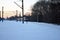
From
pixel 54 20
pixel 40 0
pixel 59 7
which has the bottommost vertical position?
pixel 54 20

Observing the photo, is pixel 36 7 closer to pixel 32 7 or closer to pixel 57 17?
pixel 32 7

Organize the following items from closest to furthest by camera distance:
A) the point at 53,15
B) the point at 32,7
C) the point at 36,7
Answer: the point at 53,15, the point at 36,7, the point at 32,7

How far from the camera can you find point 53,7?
33.1 meters

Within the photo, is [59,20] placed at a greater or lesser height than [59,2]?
lesser

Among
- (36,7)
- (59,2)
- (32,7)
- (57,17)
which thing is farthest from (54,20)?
(32,7)

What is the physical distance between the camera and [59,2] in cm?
3145

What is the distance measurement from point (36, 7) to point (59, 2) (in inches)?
948

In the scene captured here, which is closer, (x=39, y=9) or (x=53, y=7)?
(x=53, y=7)

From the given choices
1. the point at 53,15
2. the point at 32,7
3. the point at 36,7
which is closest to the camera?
the point at 53,15

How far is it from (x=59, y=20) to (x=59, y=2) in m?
3.81

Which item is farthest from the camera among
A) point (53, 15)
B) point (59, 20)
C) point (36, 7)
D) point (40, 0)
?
point (36, 7)

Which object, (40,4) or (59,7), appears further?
(40,4)

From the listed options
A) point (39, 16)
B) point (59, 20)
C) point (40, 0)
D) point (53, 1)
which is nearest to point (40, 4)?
point (40, 0)

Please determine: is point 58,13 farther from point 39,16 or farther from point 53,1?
point 39,16
